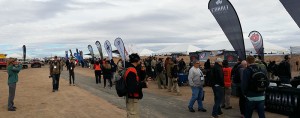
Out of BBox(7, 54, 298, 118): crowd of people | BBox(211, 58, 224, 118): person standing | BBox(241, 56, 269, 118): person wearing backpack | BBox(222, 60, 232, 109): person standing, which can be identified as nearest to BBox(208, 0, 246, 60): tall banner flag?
BBox(7, 54, 298, 118): crowd of people

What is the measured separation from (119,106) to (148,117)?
7.35ft

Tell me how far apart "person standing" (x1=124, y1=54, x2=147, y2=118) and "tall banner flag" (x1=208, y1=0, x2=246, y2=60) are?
8057 mm

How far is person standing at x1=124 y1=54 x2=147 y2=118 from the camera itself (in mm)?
6207

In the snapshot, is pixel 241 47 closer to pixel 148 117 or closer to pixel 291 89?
pixel 291 89

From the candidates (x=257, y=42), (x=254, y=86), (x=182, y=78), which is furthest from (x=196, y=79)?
(x=182, y=78)

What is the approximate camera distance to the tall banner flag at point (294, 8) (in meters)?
10.9

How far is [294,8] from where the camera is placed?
11.0 metres

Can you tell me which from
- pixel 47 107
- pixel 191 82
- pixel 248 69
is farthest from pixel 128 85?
pixel 47 107

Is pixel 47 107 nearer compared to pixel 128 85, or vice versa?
pixel 128 85

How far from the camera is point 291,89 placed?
9.02 metres

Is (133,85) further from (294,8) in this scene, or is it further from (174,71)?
(174,71)

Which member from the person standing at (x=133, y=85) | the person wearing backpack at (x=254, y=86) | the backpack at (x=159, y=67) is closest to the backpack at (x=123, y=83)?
the person standing at (x=133, y=85)

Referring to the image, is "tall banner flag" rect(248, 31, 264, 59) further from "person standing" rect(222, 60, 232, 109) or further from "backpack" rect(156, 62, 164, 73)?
"person standing" rect(222, 60, 232, 109)

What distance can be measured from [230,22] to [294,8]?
3385 millimetres
